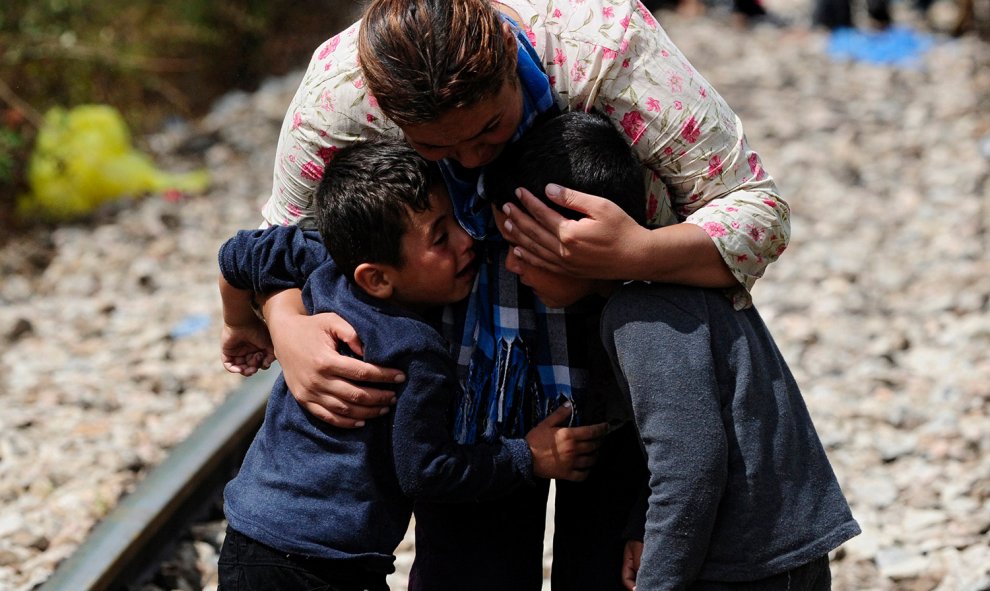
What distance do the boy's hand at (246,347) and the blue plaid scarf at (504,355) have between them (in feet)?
1.69

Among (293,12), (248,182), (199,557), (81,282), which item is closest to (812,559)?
(199,557)

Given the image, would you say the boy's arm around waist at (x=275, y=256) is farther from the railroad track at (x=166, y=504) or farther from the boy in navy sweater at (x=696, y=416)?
the railroad track at (x=166, y=504)

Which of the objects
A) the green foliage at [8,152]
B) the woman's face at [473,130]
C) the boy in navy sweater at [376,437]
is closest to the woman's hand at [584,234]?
the woman's face at [473,130]

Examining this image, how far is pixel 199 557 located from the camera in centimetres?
362

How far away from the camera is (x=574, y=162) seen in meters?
2.24

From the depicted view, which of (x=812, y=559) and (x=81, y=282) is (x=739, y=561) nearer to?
(x=812, y=559)

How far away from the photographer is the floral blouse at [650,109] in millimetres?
2262

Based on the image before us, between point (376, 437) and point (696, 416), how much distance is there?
0.63 m

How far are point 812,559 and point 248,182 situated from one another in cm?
519

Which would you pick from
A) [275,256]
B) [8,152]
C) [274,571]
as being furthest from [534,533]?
[8,152]

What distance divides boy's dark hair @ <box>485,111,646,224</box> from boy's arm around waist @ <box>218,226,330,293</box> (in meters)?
0.48

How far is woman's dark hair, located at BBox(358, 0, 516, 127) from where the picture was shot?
207cm

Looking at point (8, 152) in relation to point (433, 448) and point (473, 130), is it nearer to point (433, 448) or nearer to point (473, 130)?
point (433, 448)

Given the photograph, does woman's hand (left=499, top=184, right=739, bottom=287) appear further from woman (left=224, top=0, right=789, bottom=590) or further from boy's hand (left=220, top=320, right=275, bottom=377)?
boy's hand (left=220, top=320, right=275, bottom=377)
